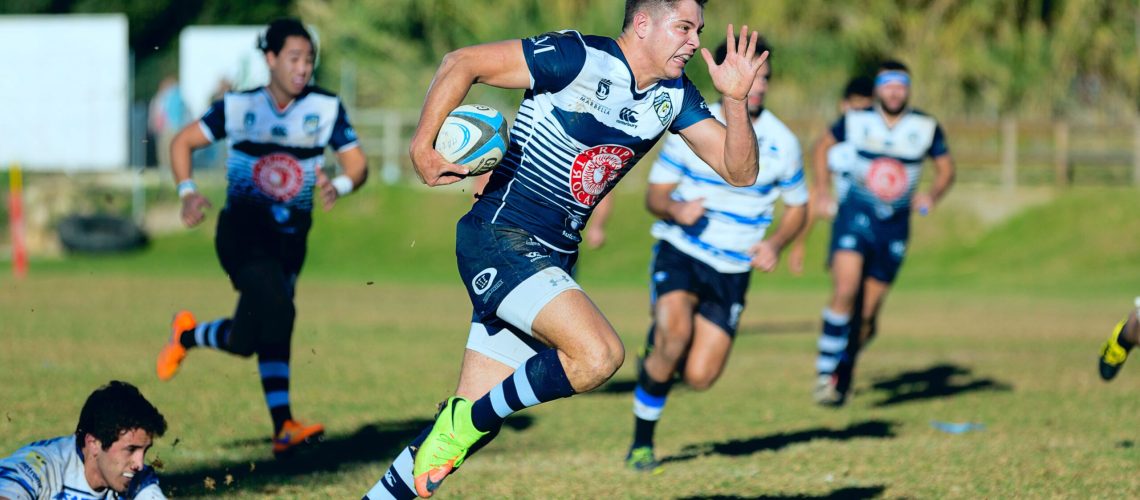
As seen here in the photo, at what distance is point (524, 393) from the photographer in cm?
526

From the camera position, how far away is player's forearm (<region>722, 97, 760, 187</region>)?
5.68m

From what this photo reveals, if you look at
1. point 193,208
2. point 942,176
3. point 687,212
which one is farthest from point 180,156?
point 942,176

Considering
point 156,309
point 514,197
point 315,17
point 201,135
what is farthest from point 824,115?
point 514,197

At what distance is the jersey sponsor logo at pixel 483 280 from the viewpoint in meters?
5.50

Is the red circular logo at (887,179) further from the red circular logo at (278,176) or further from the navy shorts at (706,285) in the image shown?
the red circular logo at (278,176)

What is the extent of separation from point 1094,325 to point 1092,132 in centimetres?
1280

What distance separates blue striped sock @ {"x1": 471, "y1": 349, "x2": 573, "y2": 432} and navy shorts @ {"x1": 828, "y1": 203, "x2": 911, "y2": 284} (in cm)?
594

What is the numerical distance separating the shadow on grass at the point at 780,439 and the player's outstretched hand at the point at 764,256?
41.7 inches

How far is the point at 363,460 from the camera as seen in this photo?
7.86 m

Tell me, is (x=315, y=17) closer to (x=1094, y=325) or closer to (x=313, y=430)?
(x=1094, y=325)

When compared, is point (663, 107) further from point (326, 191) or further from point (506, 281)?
point (326, 191)

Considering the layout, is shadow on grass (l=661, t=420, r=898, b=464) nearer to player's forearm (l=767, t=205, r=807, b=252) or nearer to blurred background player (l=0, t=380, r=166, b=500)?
player's forearm (l=767, t=205, r=807, b=252)

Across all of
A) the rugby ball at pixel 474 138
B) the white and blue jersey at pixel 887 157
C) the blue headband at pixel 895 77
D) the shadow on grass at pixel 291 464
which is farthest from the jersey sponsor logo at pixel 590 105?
the blue headband at pixel 895 77

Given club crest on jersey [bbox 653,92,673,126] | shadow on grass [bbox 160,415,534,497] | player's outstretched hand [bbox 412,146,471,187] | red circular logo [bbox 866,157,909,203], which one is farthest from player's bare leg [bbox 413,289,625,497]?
red circular logo [bbox 866,157,909,203]
